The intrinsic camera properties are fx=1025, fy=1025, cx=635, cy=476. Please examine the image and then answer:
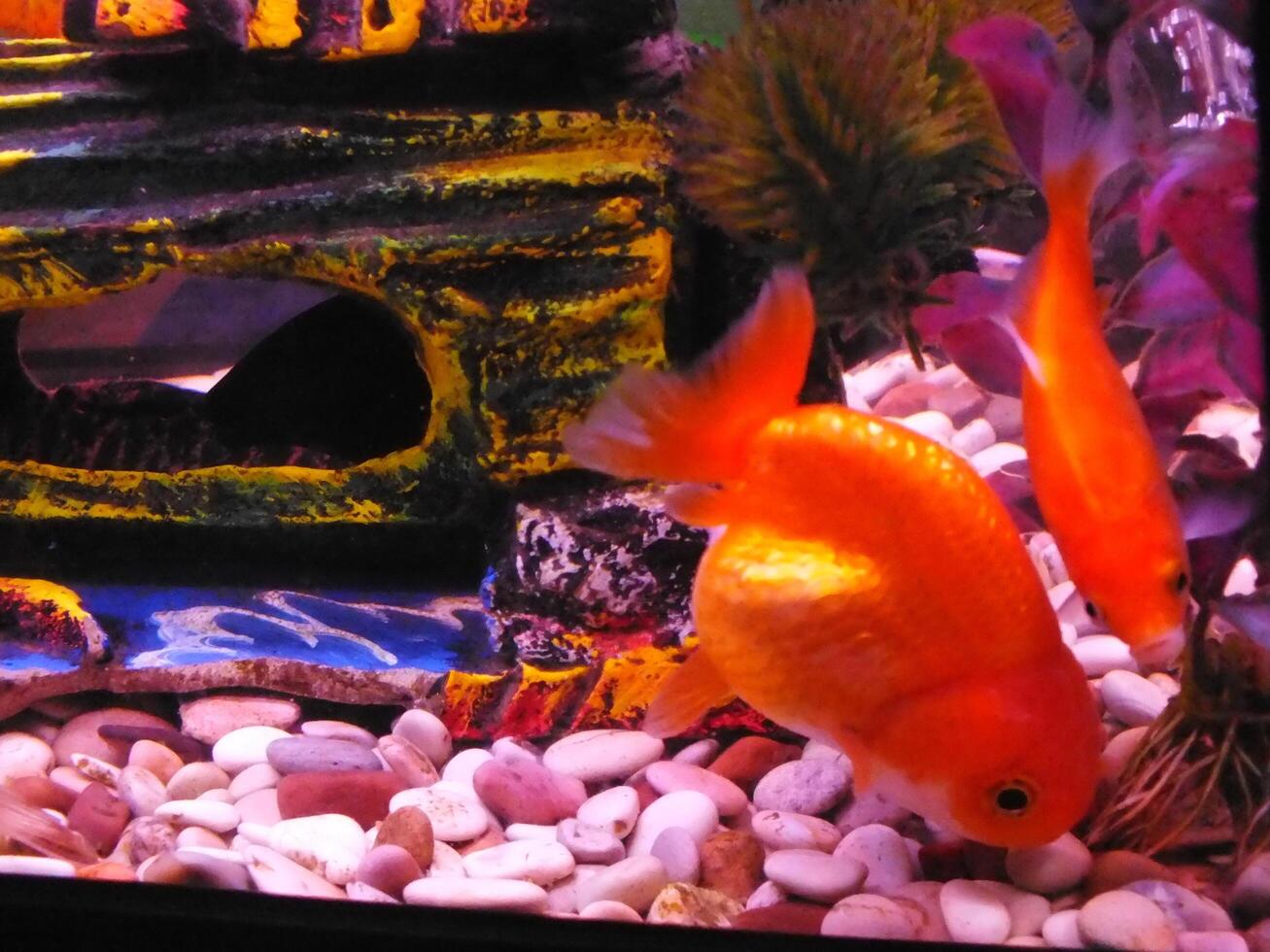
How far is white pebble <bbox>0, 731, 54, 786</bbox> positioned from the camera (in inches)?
77.5

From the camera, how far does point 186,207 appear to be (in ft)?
6.75

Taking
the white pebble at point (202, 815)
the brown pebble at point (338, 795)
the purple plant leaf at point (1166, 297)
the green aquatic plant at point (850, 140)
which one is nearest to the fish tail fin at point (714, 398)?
the green aquatic plant at point (850, 140)

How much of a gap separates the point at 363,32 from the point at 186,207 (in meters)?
0.50

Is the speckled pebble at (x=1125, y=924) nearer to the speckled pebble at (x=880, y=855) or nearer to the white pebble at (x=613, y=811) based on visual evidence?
the speckled pebble at (x=880, y=855)

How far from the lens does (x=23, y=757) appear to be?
6.61ft

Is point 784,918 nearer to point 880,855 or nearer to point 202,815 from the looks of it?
point 880,855

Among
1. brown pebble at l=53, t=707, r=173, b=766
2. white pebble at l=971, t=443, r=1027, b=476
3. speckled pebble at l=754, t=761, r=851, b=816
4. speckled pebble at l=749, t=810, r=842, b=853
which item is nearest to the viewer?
speckled pebble at l=749, t=810, r=842, b=853

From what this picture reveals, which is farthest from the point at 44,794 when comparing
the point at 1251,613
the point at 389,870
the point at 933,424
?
the point at 933,424

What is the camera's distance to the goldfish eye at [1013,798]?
1.23m

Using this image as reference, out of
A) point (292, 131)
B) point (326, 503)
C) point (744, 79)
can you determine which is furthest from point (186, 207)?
point (744, 79)

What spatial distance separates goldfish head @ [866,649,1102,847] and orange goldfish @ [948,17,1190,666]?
0.12 m

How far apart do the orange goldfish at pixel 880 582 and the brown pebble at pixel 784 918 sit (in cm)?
20

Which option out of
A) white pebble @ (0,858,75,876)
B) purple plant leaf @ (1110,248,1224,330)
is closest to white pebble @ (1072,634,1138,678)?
purple plant leaf @ (1110,248,1224,330)

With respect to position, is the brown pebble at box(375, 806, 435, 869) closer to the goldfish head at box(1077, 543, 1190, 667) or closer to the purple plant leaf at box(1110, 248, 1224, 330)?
the goldfish head at box(1077, 543, 1190, 667)
